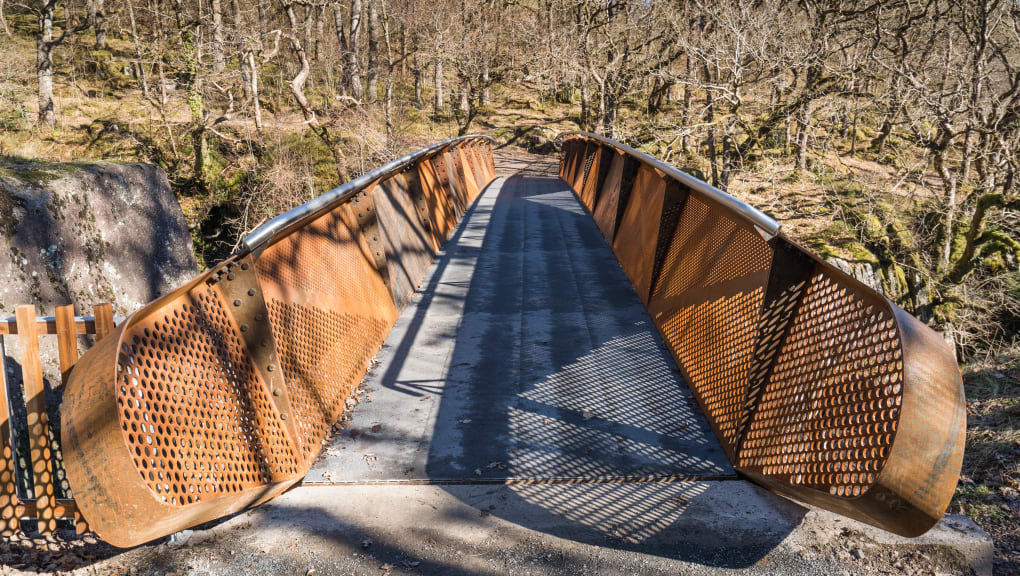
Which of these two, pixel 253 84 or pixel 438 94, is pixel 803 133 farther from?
pixel 438 94

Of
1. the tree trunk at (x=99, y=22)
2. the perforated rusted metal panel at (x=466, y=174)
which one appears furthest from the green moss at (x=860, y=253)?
the tree trunk at (x=99, y=22)

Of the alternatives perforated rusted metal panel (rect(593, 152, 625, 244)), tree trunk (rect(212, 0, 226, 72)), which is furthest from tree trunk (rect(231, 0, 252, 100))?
perforated rusted metal panel (rect(593, 152, 625, 244))

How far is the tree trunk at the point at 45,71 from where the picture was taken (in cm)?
2564

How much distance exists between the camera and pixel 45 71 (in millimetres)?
26891

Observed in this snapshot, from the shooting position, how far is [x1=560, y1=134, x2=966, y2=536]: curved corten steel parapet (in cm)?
214

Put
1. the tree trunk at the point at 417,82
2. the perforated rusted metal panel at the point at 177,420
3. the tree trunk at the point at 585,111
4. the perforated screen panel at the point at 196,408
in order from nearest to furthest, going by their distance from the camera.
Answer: the perforated rusted metal panel at the point at 177,420
the perforated screen panel at the point at 196,408
the tree trunk at the point at 585,111
the tree trunk at the point at 417,82

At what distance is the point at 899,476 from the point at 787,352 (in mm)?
1090

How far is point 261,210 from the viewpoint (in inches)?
803

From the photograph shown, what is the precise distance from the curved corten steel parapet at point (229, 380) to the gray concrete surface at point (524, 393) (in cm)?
34

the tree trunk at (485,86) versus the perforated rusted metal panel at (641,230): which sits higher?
the tree trunk at (485,86)

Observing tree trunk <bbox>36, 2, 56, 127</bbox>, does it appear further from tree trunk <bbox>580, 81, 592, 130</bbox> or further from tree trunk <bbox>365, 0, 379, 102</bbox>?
tree trunk <bbox>580, 81, 592, 130</bbox>

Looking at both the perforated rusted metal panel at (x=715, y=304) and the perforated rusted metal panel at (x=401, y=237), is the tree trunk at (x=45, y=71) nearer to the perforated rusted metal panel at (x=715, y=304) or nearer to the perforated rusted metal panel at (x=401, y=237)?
the perforated rusted metal panel at (x=401, y=237)

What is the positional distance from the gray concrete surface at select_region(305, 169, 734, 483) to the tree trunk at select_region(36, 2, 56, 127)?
86.8 ft

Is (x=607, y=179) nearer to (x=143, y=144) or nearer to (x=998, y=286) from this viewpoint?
(x=998, y=286)
